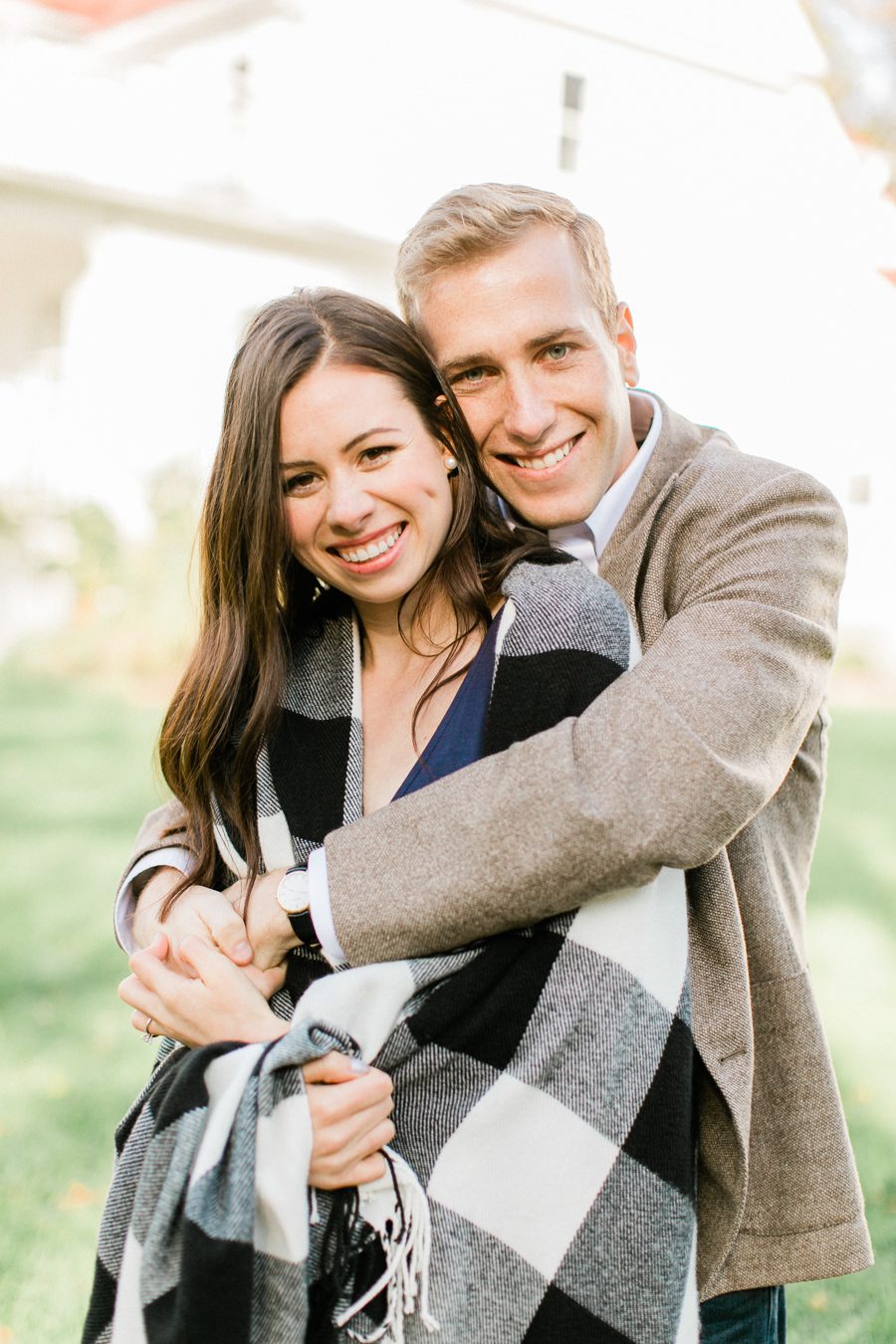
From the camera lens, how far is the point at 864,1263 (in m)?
2.02

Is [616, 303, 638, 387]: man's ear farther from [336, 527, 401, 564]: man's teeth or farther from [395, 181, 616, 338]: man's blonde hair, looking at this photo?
[336, 527, 401, 564]: man's teeth

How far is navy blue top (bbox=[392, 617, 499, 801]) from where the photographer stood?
190 centimetres

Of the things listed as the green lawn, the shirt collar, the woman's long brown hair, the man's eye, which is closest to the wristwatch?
the woman's long brown hair

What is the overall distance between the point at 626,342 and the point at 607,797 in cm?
138

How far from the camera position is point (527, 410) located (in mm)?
2359

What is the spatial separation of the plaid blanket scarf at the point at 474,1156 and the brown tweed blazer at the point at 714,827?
0.20 ft

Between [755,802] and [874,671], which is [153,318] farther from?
[755,802]

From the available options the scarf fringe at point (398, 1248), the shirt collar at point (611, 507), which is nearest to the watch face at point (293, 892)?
the scarf fringe at point (398, 1248)

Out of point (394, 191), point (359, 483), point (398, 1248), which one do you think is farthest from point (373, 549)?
point (394, 191)

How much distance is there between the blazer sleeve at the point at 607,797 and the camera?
5.38 feet

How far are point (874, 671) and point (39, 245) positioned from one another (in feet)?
27.7

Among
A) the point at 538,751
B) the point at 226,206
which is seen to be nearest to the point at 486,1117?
the point at 538,751

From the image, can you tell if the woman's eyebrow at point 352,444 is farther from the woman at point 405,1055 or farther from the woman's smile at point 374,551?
the woman's smile at point 374,551

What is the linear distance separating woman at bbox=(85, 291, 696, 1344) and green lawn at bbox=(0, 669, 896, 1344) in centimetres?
184
